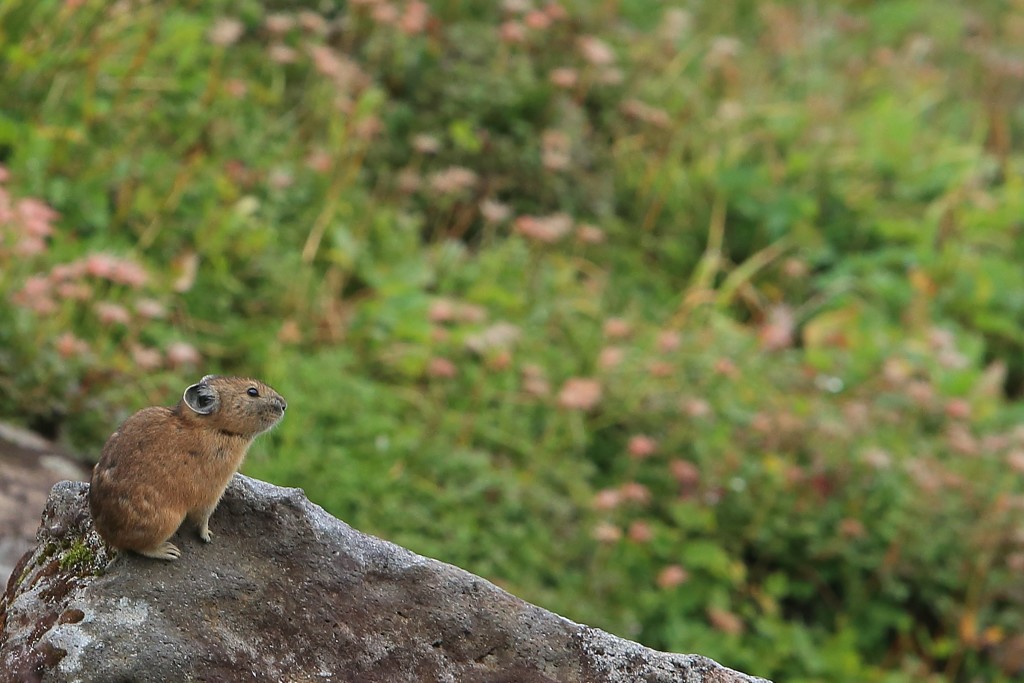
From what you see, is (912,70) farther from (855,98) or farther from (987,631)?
(987,631)

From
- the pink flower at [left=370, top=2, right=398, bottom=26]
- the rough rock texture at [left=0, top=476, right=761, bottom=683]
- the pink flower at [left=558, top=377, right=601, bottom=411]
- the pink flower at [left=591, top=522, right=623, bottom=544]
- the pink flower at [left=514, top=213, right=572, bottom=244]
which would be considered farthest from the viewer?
the pink flower at [left=370, top=2, right=398, bottom=26]

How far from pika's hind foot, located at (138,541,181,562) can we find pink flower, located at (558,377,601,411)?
123 inches

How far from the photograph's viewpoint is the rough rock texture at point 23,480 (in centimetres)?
405

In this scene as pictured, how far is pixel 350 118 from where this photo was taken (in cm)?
723

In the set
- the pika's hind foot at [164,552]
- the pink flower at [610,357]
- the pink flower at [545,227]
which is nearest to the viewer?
the pika's hind foot at [164,552]

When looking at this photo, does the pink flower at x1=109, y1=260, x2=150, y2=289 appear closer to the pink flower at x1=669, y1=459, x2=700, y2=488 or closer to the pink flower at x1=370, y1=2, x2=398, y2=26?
the pink flower at x1=669, y1=459, x2=700, y2=488

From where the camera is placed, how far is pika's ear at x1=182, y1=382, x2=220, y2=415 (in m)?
3.10

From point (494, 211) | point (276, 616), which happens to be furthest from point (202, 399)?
point (494, 211)

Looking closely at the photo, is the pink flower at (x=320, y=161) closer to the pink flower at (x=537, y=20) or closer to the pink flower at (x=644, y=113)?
the pink flower at (x=537, y=20)

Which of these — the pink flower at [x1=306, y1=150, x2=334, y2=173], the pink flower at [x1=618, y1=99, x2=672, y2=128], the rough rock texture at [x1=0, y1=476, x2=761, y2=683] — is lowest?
the pink flower at [x1=618, y1=99, x2=672, y2=128]

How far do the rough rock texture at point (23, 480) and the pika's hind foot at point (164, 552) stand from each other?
40.5 inches

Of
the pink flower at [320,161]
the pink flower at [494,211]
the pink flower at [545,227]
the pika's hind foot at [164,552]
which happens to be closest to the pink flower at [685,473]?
the pink flower at [545,227]

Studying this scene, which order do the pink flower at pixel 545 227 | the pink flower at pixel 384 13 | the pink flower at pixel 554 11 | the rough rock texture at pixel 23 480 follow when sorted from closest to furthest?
1. the rough rock texture at pixel 23 480
2. the pink flower at pixel 545 227
3. the pink flower at pixel 384 13
4. the pink flower at pixel 554 11

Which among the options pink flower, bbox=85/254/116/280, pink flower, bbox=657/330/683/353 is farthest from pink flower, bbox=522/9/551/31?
pink flower, bbox=85/254/116/280
